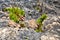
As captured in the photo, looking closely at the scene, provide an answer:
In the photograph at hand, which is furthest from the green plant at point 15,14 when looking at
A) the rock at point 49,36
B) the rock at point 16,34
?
the rock at point 49,36

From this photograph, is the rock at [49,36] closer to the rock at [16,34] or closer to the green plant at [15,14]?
the rock at [16,34]

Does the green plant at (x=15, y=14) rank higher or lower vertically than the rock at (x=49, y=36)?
higher

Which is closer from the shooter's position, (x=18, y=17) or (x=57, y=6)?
(x=18, y=17)

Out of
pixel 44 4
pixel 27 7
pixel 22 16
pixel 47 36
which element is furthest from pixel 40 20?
pixel 44 4

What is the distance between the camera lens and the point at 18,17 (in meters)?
4.34

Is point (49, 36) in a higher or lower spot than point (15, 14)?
lower

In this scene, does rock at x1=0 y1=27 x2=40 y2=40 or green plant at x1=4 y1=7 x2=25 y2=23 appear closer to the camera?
rock at x1=0 y1=27 x2=40 y2=40

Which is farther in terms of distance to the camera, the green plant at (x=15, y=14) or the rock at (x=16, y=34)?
the green plant at (x=15, y=14)

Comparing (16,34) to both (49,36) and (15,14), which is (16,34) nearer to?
(49,36)

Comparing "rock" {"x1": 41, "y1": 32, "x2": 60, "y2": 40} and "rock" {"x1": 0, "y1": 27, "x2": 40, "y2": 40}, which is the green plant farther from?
"rock" {"x1": 41, "y1": 32, "x2": 60, "y2": 40}

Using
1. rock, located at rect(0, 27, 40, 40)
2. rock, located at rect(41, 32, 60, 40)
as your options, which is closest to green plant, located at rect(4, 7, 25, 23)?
rock, located at rect(0, 27, 40, 40)

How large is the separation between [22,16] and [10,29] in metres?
1.08

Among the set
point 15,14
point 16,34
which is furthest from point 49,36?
point 15,14

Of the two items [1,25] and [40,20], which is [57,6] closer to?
[40,20]
